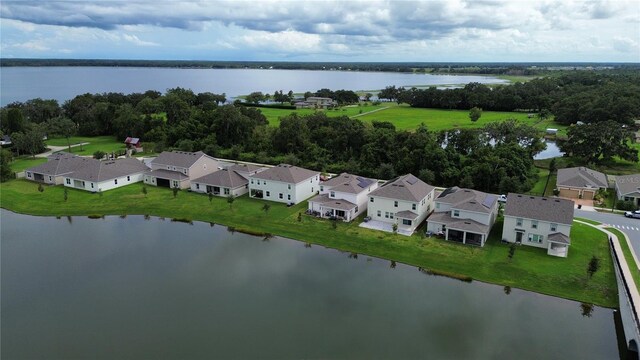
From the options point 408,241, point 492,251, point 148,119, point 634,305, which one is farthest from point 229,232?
point 148,119

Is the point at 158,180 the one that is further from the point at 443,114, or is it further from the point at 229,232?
the point at 443,114

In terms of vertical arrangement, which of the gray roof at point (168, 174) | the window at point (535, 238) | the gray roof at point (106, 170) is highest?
the gray roof at point (106, 170)

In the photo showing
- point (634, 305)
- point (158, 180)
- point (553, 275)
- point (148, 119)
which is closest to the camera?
point (634, 305)

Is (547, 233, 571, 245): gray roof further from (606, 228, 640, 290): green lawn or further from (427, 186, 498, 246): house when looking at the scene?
(427, 186, 498, 246): house

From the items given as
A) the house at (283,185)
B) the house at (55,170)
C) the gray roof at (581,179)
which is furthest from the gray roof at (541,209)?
the house at (55,170)

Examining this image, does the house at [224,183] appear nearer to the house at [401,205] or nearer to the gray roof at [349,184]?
the gray roof at [349,184]

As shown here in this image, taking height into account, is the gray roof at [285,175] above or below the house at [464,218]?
above
